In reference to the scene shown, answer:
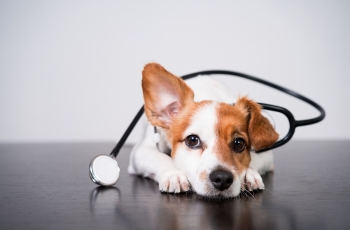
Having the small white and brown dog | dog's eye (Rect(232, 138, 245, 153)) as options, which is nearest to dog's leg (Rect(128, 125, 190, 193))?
the small white and brown dog

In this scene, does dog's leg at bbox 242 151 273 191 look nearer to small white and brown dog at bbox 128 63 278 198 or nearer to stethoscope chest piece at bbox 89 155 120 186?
small white and brown dog at bbox 128 63 278 198

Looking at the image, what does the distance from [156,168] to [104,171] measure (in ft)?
0.83

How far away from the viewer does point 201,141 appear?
6.11ft

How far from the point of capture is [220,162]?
1.72 m

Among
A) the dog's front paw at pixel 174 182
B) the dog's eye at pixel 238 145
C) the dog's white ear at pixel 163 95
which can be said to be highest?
the dog's white ear at pixel 163 95

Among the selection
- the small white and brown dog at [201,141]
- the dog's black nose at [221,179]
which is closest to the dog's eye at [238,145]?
the small white and brown dog at [201,141]

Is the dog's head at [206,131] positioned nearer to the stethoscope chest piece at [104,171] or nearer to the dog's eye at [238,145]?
the dog's eye at [238,145]

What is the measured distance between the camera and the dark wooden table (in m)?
1.31

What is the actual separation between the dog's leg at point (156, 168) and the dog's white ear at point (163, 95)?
0.18 metres

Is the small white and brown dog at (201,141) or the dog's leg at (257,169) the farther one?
the dog's leg at (257,169)

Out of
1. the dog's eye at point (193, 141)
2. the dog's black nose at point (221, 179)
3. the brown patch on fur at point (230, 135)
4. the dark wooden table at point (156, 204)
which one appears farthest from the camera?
the dog's eye at point (193, 141)

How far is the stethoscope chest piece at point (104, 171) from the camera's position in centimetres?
192

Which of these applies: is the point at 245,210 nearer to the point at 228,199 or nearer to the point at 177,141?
the point at 228,199

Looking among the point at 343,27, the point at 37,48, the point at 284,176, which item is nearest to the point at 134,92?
the point at 37,48
